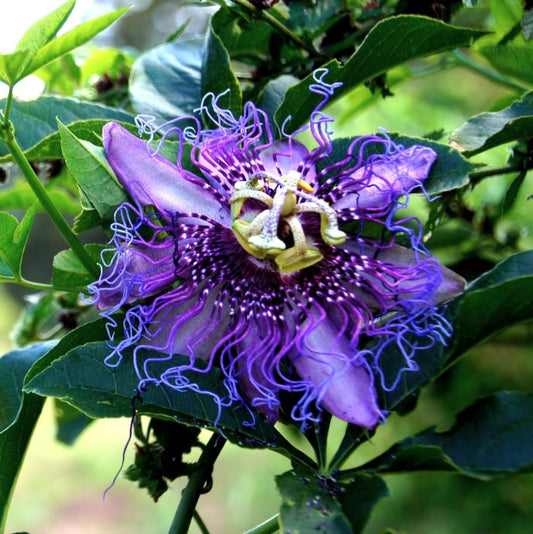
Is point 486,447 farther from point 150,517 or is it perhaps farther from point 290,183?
point 150,517

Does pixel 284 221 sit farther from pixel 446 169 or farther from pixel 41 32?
pixel 41 32

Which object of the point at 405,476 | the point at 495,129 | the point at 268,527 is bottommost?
A: the point at 405,476

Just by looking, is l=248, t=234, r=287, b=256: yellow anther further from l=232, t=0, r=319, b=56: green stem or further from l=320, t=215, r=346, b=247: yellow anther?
l=232, t=0, r=319, b=56: green stem

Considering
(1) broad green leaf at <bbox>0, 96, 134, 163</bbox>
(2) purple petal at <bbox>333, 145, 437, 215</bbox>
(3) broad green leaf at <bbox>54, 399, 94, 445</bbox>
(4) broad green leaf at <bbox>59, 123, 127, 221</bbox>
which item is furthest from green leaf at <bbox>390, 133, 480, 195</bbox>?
(3) broad green leaf at <bbox>54, 399, 94, 445</bbox>

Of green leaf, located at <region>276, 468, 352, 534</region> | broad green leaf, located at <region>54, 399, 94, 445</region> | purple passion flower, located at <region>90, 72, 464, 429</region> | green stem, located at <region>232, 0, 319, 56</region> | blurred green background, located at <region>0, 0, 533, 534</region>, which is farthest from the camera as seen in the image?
blurred green background, located at <region>0, 0, 533, 534</region>

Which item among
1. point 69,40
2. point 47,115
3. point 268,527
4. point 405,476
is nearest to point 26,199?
point 47,115

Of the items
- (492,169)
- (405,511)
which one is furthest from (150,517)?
(492,169)
